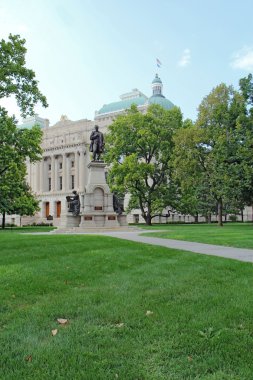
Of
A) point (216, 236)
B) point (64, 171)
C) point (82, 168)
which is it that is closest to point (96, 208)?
point (216, 236)

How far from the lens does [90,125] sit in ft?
291

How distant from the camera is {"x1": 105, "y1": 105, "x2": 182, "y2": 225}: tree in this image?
46156 mm

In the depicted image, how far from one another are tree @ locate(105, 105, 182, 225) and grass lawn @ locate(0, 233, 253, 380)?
37866mm

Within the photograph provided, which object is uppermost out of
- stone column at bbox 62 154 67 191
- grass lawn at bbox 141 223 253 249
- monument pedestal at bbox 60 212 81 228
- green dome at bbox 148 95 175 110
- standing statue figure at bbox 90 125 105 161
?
green dome at bbox 148 95 175 110

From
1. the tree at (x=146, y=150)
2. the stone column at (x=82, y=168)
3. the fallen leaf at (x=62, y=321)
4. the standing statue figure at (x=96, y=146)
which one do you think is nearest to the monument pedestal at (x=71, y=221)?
the standing statue figure at (x=96, y=146)

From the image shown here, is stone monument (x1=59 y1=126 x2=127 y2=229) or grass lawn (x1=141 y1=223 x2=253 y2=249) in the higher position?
stone monument (x1=59 y1=126 x2=127 y2=229)

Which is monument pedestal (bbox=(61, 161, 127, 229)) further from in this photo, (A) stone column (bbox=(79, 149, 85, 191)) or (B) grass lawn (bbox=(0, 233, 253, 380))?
(A) stone column (bbox=(79, 149, 85, 191))

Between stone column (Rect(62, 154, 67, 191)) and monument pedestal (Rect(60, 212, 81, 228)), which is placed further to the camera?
stone column (Rect(62, 154, 67, 191))

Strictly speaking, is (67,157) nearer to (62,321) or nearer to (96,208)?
(96,208)

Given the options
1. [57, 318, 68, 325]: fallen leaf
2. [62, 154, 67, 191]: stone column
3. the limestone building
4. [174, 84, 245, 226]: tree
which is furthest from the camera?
[62, 154, 67, 191]: stone column

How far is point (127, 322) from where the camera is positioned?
4.62 metres

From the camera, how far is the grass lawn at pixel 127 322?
343 cm

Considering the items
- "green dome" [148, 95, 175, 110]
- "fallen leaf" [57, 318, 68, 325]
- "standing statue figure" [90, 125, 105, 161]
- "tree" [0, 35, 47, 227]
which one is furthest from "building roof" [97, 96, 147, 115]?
"fallen leaf" [57, 318, 68, 325]

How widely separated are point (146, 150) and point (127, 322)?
4450cm
